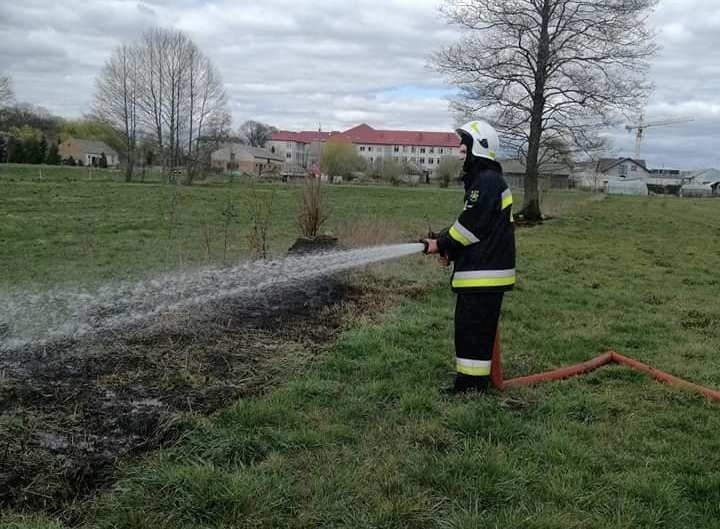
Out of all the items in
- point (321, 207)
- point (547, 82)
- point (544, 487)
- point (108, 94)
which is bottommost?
point (544, 487)

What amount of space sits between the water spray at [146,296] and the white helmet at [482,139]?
0.81 m

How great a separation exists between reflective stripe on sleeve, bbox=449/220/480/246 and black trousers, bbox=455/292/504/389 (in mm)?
393

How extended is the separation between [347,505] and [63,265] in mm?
9032

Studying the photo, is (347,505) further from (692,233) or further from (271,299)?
(692,233)

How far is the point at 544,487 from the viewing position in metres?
3.37

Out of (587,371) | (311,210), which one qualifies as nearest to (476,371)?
(587,371)

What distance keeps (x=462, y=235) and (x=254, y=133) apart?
383 feet

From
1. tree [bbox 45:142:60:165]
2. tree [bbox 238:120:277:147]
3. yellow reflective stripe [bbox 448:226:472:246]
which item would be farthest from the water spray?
tree [bbox 238:120:277:147]

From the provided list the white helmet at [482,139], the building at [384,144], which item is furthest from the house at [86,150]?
the white helmet at [482,139]

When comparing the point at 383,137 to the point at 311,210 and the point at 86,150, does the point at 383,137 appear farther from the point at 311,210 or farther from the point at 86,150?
the point at 311,210

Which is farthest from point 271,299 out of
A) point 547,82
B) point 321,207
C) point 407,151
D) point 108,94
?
point 407,151

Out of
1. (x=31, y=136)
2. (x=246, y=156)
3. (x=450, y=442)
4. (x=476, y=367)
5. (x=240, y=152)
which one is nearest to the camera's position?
(x=450, y=442)

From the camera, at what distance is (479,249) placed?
14.8 ft

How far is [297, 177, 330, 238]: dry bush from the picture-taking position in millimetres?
10469
